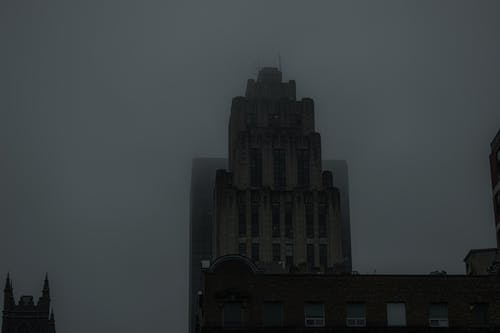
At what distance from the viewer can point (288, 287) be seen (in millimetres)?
82188

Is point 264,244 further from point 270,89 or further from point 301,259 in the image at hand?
point 270,89

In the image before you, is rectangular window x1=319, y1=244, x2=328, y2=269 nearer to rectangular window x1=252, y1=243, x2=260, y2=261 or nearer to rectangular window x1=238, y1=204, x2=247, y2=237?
rectangular window x1=252, y1=243, x2=260, y2=261

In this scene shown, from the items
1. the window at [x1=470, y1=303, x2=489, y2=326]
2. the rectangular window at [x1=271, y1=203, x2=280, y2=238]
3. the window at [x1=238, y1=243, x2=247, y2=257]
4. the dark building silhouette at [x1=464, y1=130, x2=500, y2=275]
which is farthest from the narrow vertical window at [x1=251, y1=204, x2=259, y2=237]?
the window at [x1=470, y1=303, x2=489, y2=326]

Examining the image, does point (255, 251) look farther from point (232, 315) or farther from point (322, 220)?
point (232, 315)

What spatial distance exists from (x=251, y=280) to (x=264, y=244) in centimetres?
7789

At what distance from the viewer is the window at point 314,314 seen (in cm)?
8162

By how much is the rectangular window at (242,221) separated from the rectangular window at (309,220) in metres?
9.26

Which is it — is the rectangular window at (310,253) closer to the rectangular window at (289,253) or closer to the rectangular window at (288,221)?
the rectangular window at (289,253)

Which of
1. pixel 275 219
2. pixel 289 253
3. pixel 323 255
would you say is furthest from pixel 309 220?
pixel 289 253

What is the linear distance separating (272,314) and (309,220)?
82.2 meters

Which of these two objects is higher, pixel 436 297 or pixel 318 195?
pixel 318 195

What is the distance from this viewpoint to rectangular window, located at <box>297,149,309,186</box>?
169000mm

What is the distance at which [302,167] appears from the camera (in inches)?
6713

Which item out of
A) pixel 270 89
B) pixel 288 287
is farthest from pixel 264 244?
pixel 288 287
